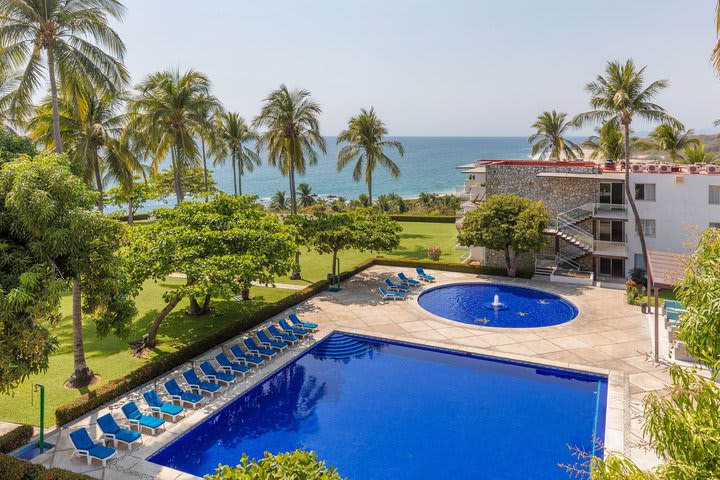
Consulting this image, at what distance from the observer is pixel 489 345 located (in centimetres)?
2117

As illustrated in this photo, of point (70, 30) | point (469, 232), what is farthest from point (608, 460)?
point (469, 232)

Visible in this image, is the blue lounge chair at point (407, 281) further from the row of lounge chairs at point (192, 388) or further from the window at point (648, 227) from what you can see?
the window at point (648, 227)

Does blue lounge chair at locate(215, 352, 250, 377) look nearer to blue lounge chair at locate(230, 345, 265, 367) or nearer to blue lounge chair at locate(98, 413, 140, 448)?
blue lounge chair at locate(230, 345, 265, 367)

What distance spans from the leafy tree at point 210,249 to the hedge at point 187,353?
195 cm

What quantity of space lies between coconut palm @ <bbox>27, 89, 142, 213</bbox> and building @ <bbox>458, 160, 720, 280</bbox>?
2240 cm

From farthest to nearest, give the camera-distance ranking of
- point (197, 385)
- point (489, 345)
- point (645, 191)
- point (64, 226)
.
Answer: point (645, 191)
point (489, 345)
point (197, 385)
point (64, 226)

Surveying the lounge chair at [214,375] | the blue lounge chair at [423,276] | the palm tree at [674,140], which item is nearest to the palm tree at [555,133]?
the palm tree at [674,140]

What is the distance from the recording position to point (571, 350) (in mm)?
20297

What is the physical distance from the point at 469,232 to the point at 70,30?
73.1 ft

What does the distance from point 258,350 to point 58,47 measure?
1377 centimetres

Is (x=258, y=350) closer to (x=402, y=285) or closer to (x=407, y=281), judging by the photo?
(x=402, y=285)

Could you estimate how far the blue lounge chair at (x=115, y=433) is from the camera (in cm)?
1377

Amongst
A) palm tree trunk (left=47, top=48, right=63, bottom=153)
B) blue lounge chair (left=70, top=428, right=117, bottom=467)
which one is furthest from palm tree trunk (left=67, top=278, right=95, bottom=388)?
palm tree trunk (left=47, top=48, right=63, bottom=153)

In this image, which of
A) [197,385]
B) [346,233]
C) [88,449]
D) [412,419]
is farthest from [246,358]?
[346,233]
